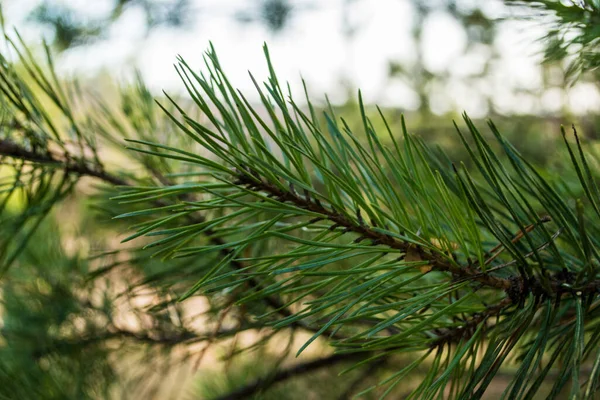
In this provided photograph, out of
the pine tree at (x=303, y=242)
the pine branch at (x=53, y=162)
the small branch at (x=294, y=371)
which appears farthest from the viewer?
the small branch at (x=294, y=371)

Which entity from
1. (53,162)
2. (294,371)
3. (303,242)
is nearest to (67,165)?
(53,162)

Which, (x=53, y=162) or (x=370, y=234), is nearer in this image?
(x=370, y=234)

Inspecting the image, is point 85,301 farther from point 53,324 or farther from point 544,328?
point 544,328

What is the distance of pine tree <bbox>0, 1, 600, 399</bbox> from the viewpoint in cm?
23

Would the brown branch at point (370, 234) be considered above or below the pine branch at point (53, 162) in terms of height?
below

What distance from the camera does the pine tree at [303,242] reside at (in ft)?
0.76

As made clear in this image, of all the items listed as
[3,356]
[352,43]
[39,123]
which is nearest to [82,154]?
[39,123]

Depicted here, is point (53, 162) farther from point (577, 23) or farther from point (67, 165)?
point (577, 23)

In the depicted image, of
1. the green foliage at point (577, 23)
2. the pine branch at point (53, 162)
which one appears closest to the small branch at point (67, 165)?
the pine branch at point (53, 162)

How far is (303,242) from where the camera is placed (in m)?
0.23

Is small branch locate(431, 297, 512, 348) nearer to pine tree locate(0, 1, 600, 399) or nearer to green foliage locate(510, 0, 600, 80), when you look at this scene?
pine tree locate(0, 1, 600, 399)

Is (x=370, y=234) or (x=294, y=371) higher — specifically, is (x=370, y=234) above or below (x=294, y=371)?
above

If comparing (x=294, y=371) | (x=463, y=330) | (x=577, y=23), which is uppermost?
(x=577, y=23)

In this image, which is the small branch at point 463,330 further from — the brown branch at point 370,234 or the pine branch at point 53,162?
the pine branch at point 53,162
